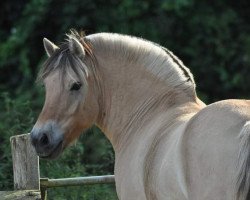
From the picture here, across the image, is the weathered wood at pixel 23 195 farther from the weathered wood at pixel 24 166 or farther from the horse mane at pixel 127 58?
the horse mane at pixel 127 58

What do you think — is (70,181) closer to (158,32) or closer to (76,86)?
(76,86)

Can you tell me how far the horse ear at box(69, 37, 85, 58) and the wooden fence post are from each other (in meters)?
0.92

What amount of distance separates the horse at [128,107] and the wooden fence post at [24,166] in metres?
0.63

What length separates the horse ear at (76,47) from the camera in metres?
5.01

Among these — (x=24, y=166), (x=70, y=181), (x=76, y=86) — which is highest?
(x=76, y=86)

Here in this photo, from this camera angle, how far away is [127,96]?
5164 millimetres

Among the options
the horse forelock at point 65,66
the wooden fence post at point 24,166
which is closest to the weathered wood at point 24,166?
the wooden fence post at point 24,166

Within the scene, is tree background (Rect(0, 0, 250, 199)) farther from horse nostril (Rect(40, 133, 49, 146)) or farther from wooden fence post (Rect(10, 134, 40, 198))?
horse nostril (Rect(40, 133, 49, 146))

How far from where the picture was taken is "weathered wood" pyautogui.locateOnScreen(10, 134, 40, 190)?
564 cm

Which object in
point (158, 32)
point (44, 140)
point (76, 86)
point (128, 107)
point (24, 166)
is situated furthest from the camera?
point (158, 32)

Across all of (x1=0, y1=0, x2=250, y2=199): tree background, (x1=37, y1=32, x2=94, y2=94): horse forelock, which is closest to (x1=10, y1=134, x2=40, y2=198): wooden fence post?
(x1=37, y1=32, x2=94, y2=94): horse forelock

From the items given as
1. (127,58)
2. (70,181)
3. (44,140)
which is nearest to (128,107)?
(127,58)

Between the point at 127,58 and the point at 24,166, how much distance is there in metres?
1.18

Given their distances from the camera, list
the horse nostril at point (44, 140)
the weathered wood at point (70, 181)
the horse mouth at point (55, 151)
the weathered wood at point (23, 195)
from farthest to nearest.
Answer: the weathered wood at point (70, 181) → the weathered wood at point (23, 195) → the horse mouth at point (55, 151) → the horse nostril at point (44, 140)
